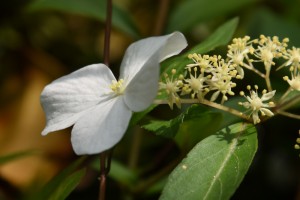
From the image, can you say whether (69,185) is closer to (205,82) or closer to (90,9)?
Result: (205,82)

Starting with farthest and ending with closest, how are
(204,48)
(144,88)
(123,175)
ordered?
(123,175)
(204,48)
(144,88)

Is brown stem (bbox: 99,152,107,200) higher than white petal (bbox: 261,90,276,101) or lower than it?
lower

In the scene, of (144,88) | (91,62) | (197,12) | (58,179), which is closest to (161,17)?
(197,12)

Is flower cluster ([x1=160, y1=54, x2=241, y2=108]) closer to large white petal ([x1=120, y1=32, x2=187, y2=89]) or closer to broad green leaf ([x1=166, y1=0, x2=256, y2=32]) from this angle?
large white petal ([x1=120, y1=32, x2=187, y2=89])

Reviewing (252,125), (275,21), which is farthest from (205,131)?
(275,21)

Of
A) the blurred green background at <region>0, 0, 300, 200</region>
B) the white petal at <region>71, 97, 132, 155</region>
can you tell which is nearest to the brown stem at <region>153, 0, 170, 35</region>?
the blurred green background at <region>0, 0, 300, 200</region>

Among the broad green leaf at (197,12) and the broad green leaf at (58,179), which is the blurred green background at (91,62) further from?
the broad green leaf at (58,179)
